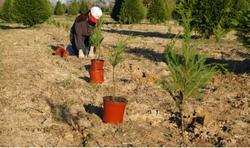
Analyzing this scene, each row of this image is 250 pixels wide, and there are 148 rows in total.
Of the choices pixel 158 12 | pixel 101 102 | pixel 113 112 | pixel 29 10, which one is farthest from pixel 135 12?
pixel 113 112

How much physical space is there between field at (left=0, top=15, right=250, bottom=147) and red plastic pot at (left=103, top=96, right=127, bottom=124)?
87 millimetres

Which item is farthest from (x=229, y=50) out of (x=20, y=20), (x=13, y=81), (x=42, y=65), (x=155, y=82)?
(x=20, y=20)

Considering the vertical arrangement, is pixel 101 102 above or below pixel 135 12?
below

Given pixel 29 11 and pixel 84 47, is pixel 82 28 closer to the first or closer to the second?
pixel 84 47

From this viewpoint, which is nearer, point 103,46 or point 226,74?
point 226,74

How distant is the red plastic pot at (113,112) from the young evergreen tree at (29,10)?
13.0 m

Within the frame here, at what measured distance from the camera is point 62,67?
9.33m

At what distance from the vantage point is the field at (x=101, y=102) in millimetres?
5516

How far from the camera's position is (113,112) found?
590cm

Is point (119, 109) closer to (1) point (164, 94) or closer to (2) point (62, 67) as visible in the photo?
Answer: (1) point (164, 94)

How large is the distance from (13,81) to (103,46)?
4.45m

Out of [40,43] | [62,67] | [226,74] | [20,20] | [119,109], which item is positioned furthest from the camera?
[20,20]

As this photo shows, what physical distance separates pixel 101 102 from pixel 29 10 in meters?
12.2

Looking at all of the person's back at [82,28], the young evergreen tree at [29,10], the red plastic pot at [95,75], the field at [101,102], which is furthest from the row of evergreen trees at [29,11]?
the red plastic pot at [95,75]
